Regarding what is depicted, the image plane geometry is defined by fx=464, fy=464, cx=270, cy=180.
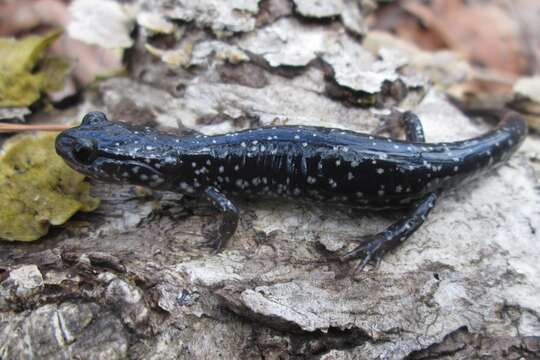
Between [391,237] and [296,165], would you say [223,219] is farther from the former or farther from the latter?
[391,237]

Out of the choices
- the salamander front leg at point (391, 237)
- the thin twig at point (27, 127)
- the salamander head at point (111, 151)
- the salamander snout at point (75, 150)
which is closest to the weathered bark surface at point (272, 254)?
the salamander front leg at point (391, 237)

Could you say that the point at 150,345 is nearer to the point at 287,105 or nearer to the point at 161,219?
the point at 161,219

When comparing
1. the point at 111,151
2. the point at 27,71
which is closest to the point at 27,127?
the point at 27,71

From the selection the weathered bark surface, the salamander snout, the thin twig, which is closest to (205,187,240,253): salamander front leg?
the weathered bark surface

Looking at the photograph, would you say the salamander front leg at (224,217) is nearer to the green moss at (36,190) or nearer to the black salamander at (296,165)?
the black salamander at (296,165)

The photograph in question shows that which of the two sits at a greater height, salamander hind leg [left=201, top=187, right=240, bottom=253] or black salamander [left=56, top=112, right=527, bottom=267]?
black salamander [left=56, top=112, right=527, bottom=267]

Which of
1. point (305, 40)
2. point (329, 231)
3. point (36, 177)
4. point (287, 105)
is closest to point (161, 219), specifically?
point (36, 177)

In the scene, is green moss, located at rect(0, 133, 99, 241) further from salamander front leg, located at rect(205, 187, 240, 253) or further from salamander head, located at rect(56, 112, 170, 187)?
salamander front leg, located at rect(205, 187, 240, 253)

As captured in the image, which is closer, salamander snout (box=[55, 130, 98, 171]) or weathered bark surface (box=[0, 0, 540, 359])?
weathered bark surface (box=[0, 0, 540, 359])
